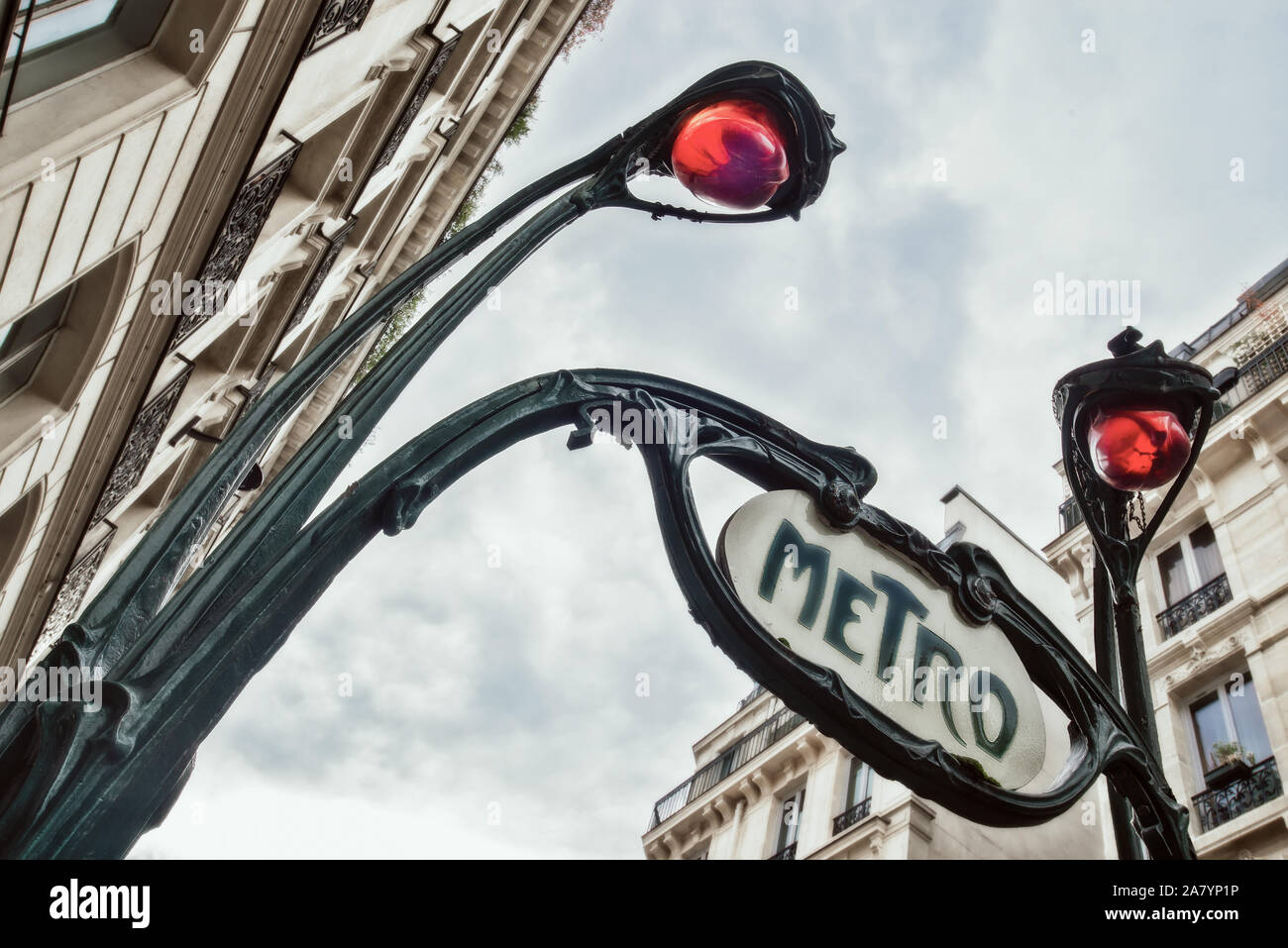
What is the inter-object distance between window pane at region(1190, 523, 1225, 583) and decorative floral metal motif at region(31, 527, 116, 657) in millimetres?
17298

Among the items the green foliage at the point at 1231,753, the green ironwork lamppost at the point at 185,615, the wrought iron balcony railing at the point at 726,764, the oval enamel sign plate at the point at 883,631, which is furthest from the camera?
the wrought iron balcony railing at the point at 726,764

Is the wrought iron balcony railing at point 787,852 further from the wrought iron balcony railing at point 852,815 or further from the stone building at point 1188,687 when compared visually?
the wrought iron balcony railing at point 852,815

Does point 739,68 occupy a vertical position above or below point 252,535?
above

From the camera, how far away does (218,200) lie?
8695 mm

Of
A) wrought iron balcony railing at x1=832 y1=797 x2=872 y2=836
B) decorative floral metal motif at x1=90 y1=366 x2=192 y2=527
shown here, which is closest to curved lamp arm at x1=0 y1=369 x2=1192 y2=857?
decorative floral metal motif at x1=90 y1=366 x2=192 y2=527

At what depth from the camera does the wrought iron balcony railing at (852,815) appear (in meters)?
19.1

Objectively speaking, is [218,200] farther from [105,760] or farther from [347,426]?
[105,760]

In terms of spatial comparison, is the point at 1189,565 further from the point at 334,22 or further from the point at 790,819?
the point at 334,22

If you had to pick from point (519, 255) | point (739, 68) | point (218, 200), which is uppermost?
point (218, 200)

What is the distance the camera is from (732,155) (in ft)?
10.8

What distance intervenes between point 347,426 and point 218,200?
24.9 feet

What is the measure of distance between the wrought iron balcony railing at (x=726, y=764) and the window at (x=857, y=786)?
1942 millimetres

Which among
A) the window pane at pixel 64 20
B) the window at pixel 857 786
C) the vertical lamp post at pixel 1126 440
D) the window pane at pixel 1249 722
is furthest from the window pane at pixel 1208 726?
the window pane at pixel 64 20

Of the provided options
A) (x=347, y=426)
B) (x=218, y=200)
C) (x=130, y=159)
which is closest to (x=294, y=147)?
(x=218, y=200)
